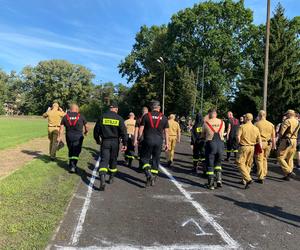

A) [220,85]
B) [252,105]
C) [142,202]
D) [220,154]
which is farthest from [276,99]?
[142,202]

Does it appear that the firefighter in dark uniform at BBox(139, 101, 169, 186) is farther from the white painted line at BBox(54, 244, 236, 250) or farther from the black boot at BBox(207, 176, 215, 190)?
the white painted line at BBox(54, 244, 236, 250)

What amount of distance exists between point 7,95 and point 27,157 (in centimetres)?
10992

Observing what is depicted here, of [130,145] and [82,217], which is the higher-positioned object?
[130,145]

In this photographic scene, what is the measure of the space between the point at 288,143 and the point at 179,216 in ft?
20.1

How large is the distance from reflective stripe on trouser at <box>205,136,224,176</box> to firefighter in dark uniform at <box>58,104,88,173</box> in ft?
12.6

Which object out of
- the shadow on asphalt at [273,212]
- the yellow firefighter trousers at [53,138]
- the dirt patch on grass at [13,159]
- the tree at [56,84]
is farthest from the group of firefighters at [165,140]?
the tree at [56,84]

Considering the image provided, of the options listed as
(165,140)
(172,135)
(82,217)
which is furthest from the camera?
(172,135)

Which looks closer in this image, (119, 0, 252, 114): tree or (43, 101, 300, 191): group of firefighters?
(43, 101, 300, 191): group of firefighters

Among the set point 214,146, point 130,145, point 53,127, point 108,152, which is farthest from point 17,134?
point 214,146

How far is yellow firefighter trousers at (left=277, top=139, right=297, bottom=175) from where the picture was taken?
12.5 meters

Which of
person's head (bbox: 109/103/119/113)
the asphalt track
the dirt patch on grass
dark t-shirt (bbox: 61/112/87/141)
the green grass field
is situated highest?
person's head (bbox: 109/103/119/113)

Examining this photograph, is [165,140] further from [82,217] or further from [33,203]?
[82,217]

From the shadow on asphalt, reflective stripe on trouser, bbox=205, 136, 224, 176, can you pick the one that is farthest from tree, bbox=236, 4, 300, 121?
the shadow on asphalt

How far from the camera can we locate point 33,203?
8047 mm
